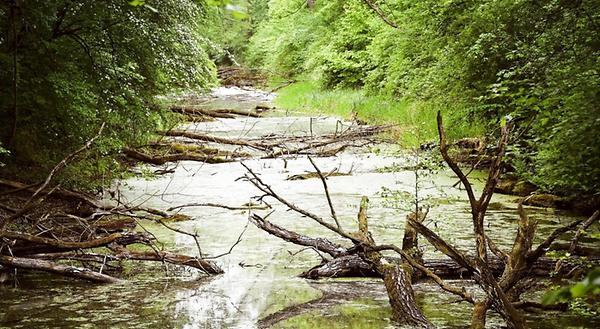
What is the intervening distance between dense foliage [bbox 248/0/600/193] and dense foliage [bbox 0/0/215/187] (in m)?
2.73

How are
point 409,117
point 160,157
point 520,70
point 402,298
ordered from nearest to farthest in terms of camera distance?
point 402,298 → point 520,70 → point 160,157 → point 409,117

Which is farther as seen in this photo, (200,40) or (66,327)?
(200,40)

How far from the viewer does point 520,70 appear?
21.5 feet

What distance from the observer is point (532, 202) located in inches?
314

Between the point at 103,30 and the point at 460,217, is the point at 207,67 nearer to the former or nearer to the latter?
the point at 103,30

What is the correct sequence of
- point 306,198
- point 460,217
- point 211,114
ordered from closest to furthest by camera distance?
point 460,217 → point 306,198 → point 211,114

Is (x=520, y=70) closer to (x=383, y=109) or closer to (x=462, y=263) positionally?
(x=462, y=263)

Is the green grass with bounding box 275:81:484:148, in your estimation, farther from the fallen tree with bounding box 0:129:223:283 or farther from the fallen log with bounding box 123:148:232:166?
the fallen tree with bounding box 0:129:223:283

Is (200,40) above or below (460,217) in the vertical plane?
above

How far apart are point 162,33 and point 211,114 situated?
7.42 meters

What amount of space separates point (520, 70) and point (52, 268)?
4711 millimetres

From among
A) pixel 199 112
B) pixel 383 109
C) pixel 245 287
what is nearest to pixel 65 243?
pixel 245 287

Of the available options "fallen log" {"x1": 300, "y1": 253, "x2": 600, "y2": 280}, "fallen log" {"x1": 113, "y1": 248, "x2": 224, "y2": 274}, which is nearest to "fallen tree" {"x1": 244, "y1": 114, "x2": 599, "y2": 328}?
"fallen log" {"x1": 300, "y1": 253, "x2": 600, "y2": 280}

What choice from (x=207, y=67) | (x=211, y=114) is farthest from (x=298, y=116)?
(x=207, y=67)
